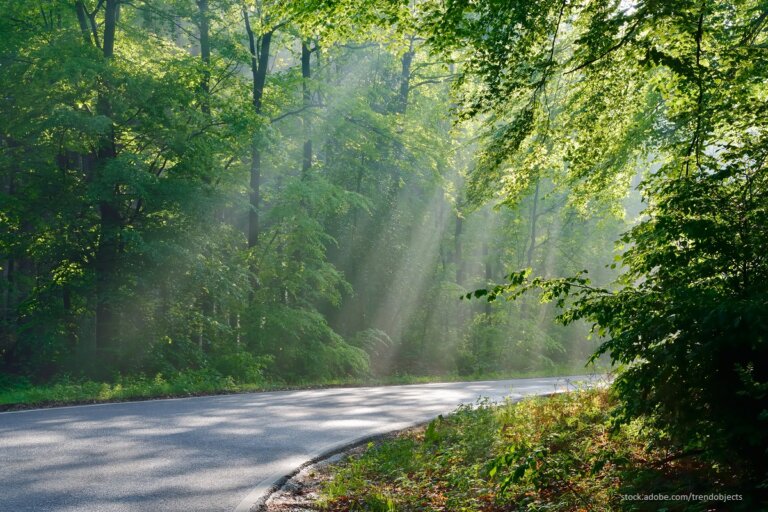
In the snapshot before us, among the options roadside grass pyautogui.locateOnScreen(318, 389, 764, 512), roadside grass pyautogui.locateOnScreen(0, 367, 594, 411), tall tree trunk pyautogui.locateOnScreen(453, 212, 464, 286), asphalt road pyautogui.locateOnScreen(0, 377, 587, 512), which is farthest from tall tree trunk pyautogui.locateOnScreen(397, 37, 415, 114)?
roadside grass pyautogui.locateOnScreen(318, 389, 764, 512)

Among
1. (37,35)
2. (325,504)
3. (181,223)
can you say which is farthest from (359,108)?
(325,504)

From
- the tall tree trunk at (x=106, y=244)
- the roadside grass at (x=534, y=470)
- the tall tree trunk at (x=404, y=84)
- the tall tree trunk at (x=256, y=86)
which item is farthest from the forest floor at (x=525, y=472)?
the tall tree trunk at (x=404, y=84)

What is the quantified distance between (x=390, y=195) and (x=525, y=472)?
2353cm

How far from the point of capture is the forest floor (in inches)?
212

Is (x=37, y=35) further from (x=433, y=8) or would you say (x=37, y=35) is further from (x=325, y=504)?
(x=325, y=504)

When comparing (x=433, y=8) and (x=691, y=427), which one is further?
(x=433, y=8)

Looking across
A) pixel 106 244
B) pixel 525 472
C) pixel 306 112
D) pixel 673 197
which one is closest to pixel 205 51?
pixel 306 112

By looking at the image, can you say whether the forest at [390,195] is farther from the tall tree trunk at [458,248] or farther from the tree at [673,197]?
the tall tree trunk at [458,248]

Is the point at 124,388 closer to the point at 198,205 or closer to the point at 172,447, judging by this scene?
the point at 198,205

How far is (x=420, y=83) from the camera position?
111 ft

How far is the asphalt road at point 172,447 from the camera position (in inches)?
256

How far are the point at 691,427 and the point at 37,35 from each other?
19.7 metres

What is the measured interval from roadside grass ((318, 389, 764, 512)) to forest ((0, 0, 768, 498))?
1.83ft

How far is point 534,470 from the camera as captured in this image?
6059 millimetres
